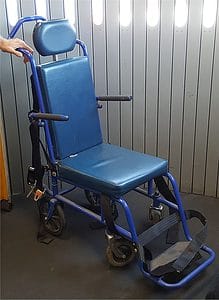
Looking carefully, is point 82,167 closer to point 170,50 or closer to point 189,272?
point 189,272

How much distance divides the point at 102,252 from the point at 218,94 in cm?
123

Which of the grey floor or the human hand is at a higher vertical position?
the human hand

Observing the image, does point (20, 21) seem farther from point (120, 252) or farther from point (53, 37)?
point (120, 252)

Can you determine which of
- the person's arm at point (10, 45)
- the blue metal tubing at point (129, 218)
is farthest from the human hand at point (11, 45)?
the blue metal tubing at point (129, 218)

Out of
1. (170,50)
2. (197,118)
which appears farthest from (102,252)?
(170,50)

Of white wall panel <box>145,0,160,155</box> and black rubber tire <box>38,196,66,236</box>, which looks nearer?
black rubber tire <box>38,196,66,236</box>

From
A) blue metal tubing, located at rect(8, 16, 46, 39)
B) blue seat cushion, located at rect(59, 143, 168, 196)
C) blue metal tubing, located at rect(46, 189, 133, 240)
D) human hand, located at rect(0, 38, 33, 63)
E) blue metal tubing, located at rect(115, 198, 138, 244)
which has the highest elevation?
blue metal tubing, located at rect(8, 16, 46, 39)

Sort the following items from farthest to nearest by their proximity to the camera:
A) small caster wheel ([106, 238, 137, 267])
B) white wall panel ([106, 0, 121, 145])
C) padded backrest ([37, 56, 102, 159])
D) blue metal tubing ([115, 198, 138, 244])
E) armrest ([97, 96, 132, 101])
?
white wall panel ([106, 0, 121, 145]) → armrest ([97, 96, 132, 101]) → padded backrest ([37, 56, 102, 159]) → small caster wheel ([106, 238, 137, 267]) → blue metal tubing ([115, 198, 138, 244])

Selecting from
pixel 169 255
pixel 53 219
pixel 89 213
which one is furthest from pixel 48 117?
pixel 169 255

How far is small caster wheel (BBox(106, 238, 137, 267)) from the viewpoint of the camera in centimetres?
218

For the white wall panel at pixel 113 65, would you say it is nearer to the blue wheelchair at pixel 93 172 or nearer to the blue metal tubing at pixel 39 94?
the blue wheelchair at pixel 93 172

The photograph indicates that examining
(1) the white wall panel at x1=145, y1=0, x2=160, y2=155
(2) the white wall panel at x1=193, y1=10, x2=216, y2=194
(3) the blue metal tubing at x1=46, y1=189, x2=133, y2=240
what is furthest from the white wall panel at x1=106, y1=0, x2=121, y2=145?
(3) the blue metal tubing at x1=46, y1=189, x2=133, y2=240

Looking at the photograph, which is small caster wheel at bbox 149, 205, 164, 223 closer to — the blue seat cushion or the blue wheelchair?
the blue wheelchair

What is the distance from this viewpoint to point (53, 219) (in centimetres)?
251
